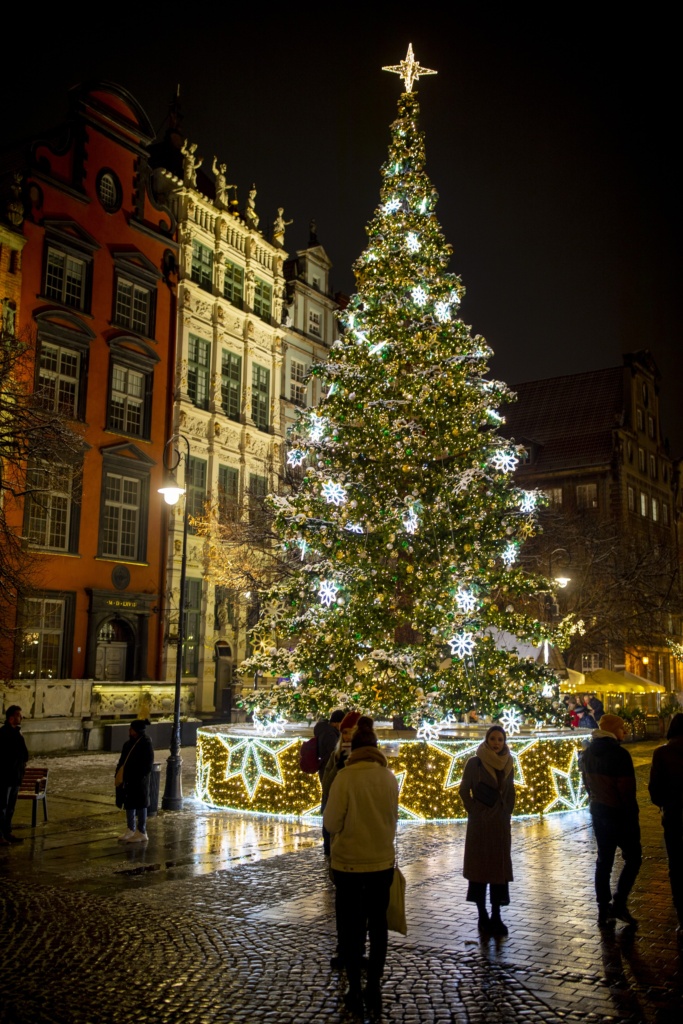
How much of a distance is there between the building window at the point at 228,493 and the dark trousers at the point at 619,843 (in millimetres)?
25619

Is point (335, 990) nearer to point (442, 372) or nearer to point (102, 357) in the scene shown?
point (442, 372)

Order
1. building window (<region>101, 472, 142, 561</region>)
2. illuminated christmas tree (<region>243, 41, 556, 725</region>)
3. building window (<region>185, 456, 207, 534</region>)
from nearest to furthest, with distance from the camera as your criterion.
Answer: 1. illuminated christmas tree (<region>243, 41, 556, 725</region>)
2. building window (<region>101, 472, 142, 561</region>)
3. building window (<region>185, 456, 207, 534</region>)

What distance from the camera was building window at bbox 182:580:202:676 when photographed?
35656mm

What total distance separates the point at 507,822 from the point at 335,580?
8.42 meters

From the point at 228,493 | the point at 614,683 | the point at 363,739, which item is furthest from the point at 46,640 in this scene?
the point at 363,739

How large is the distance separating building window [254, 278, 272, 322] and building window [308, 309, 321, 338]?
11.4 feet

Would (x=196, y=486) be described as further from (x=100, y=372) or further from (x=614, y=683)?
(x=614, y=683)

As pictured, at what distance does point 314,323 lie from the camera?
149 ft

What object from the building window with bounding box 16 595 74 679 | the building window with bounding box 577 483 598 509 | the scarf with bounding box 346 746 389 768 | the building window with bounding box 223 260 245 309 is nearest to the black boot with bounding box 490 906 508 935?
the scarf with bounding box 346 746 389 768

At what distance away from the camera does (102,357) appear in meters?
32.7

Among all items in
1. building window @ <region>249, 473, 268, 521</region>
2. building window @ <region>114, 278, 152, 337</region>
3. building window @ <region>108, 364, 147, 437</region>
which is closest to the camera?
building window @ <region>249, 473, 268, 521</region>

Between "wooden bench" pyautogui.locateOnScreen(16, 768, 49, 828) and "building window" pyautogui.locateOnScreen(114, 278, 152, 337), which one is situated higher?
"building window" pyautogui.locateOnScreen(114, 278, 152, 337)

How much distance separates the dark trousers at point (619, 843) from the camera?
27.6ft

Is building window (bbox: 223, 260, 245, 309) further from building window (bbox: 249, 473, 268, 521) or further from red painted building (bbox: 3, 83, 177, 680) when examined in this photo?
building window (bbox: 249, 473, 268, 521)
